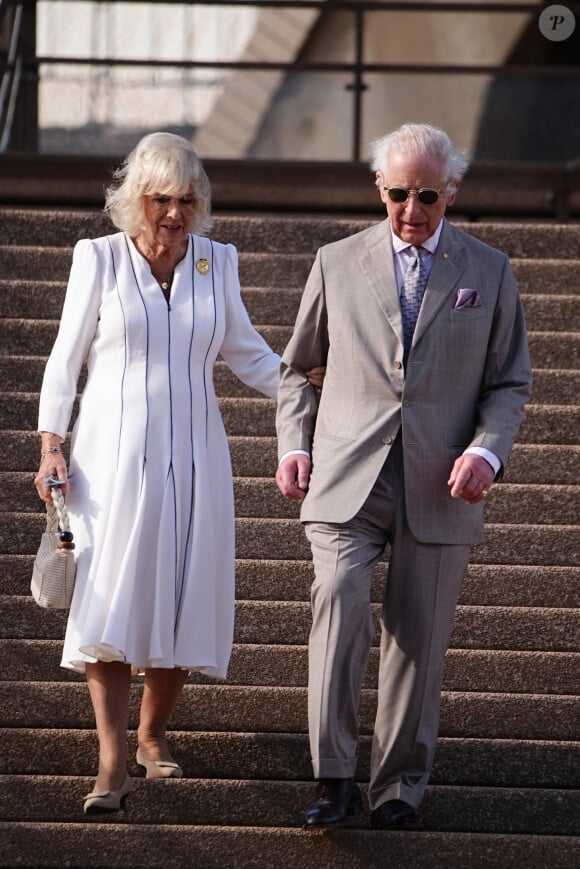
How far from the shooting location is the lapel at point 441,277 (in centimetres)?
438

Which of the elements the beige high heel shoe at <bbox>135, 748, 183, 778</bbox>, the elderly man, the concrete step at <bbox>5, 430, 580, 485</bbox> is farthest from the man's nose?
the concrete step at <bbox>5, 430, 580, 485</bbox>

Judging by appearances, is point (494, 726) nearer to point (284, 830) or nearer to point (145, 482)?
point (284, 830)

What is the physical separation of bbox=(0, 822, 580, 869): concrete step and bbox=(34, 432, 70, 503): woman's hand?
922 mm

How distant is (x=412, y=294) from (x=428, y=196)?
27 cm

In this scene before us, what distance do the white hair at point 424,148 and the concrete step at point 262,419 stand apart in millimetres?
2399

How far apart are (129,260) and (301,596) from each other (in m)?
1.59

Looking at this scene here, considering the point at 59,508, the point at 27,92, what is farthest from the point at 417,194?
the point at 27,92

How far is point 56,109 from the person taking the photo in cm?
1052

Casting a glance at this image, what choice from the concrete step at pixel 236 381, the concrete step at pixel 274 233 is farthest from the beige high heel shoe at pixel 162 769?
the concrete step at pixel 274 233

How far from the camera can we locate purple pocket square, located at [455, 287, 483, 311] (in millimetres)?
4391

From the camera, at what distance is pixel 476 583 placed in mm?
5855

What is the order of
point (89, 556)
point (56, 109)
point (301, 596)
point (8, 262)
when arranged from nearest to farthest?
point (89, 556)
point (301, 596)
point (8, 262)
point (56, 109)

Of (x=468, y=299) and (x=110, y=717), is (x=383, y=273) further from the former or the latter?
(x=110, y=717)

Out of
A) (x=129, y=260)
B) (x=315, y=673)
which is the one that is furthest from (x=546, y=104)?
(x=315, y=673)
